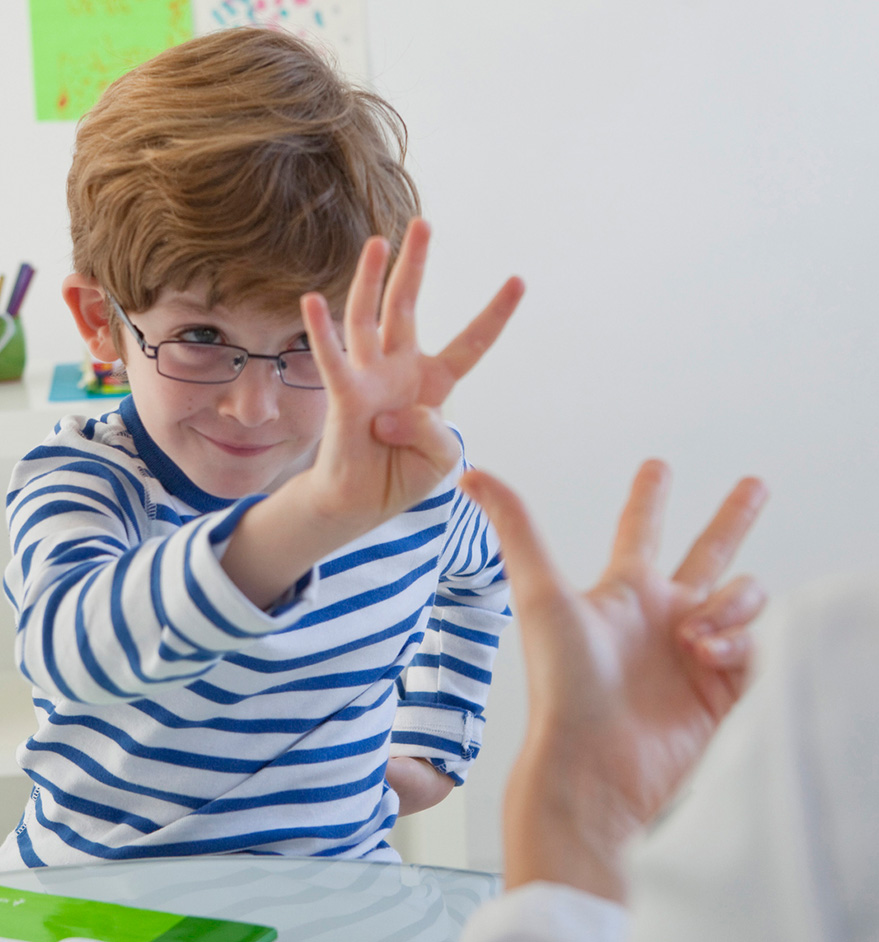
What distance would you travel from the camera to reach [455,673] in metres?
1.03

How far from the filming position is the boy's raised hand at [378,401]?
0.55m

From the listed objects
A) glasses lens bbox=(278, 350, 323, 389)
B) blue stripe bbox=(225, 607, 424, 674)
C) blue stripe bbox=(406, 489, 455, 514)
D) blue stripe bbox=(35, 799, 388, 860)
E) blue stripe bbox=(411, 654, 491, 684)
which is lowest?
blue stripe bbox=(35, 799, 388, 860)

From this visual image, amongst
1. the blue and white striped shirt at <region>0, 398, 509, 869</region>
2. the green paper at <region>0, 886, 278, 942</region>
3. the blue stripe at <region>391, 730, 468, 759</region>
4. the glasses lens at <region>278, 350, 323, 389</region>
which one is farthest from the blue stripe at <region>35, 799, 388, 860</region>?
the glasses lens at <region>278, 350, 323, 389</region>

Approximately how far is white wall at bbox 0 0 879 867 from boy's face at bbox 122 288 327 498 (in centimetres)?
136

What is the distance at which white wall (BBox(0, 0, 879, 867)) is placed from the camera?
2.08 metres

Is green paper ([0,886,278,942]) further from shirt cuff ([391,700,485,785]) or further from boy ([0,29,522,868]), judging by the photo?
shirt cuff ([391,700,485,785])

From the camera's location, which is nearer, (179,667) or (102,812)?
(179,667)

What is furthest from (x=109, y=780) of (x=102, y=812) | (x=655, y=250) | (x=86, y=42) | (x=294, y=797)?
(x=655, y=250)

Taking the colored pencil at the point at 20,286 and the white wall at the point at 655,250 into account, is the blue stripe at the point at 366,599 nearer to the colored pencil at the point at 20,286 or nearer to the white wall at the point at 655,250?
the colored pencil at the point at 20,286

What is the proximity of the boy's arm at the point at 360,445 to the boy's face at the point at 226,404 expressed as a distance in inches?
7.2

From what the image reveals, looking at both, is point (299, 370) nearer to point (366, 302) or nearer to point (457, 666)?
point (366, 302)

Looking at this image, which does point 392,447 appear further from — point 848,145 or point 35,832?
point 848,145

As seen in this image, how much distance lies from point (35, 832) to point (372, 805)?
26 centimetres

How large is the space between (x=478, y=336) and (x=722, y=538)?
0.19m
